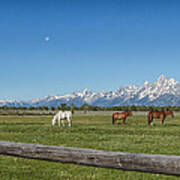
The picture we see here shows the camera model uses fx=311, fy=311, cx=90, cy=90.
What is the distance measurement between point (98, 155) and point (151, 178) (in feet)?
16.3

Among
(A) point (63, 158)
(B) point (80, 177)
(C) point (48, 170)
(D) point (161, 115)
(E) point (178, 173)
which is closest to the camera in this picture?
(E) point (178, 173)

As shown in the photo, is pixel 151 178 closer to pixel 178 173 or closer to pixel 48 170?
pixel 48 170

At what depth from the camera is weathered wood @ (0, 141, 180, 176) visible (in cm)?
517

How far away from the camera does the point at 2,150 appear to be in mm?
7070

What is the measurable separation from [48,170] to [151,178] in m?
3.61

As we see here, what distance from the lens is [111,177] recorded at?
10172 mm

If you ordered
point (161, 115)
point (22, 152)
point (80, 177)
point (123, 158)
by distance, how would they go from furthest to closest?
point (161, 115) < point (80, 177) < point (22, 152) < point (123, 158)

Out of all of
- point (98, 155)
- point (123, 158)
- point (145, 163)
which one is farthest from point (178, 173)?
point (98, 155)

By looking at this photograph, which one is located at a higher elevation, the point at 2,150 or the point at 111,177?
the point at 2,150

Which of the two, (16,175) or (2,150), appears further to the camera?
(16,175)

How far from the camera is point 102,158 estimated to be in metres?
5.75

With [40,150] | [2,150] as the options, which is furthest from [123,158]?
[2,150]

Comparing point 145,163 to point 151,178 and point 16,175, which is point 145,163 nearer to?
point 151,178

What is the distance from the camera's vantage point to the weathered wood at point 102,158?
204 inches
